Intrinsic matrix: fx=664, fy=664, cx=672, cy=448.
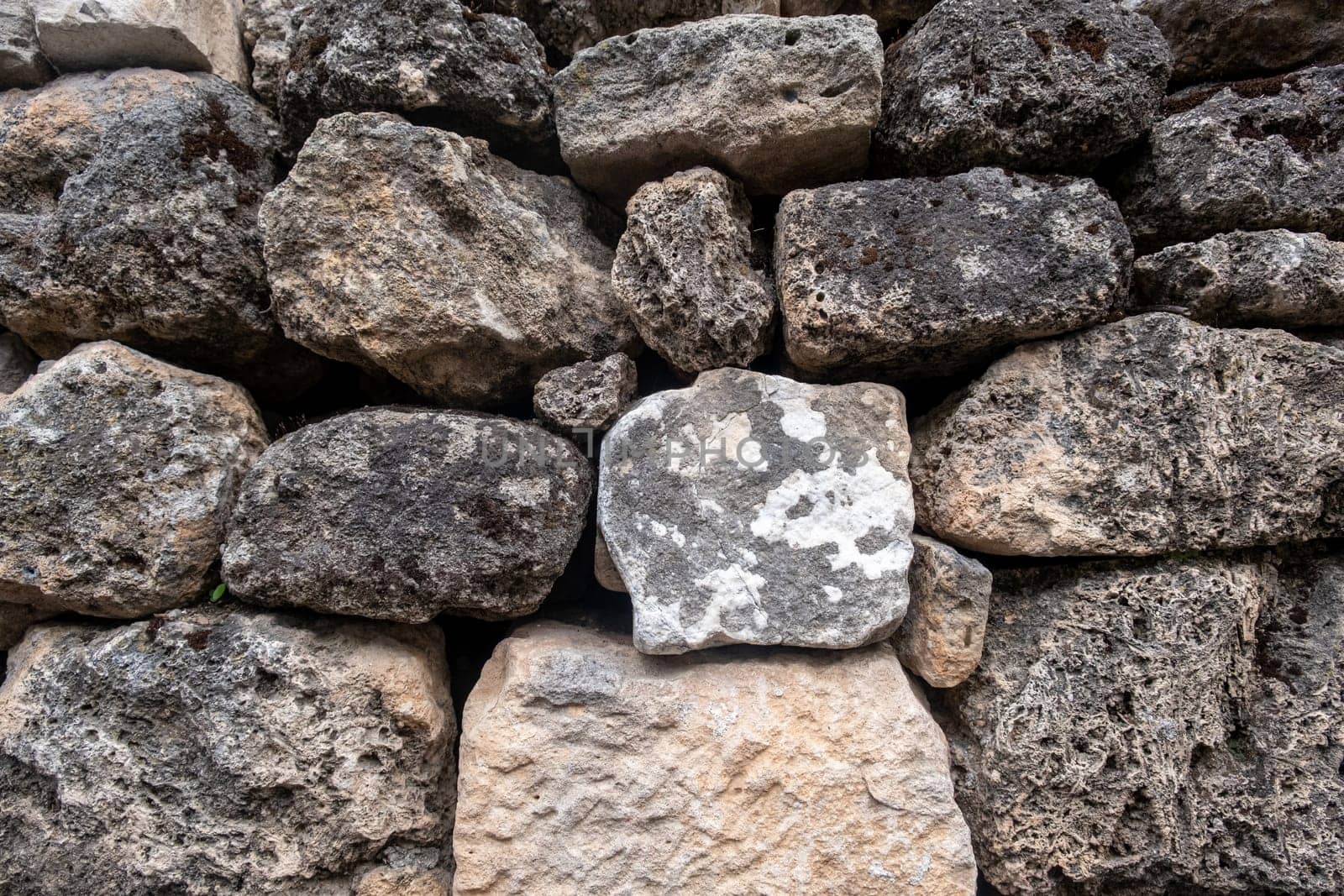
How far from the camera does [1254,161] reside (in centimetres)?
154

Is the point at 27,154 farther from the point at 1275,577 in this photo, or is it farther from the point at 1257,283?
the point at 1275,577

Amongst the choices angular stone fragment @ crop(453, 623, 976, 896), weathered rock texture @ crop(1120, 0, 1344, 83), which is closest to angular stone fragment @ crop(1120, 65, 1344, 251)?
weathered rock texture @ crop(1120, 0, 1344, 83)

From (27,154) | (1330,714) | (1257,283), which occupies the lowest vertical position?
(1330,714)

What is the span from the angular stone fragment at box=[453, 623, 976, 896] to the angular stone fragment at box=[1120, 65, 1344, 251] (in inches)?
52.1

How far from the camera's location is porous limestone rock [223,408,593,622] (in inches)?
56.1

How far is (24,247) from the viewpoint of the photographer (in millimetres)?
1588

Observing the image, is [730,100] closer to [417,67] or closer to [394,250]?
[417,67]

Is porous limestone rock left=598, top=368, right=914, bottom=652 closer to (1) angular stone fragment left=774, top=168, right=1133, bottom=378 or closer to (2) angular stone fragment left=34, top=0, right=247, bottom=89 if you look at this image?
(1) angular stone fragment left=774, top=168, right=1133, bottom=378

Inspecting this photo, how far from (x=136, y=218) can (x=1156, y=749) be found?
8.38ft

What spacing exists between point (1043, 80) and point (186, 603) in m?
2.30

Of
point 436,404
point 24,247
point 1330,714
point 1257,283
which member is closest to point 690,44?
point 436,404

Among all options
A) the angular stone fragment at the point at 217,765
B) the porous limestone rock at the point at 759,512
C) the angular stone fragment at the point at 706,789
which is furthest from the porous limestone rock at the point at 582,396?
the angular stone fragment at the point at 217,765

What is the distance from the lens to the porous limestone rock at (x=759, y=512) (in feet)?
4.66

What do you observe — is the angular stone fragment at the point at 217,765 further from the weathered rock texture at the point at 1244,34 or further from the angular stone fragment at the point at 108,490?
the weathered rock texture at the point at 1244,34
